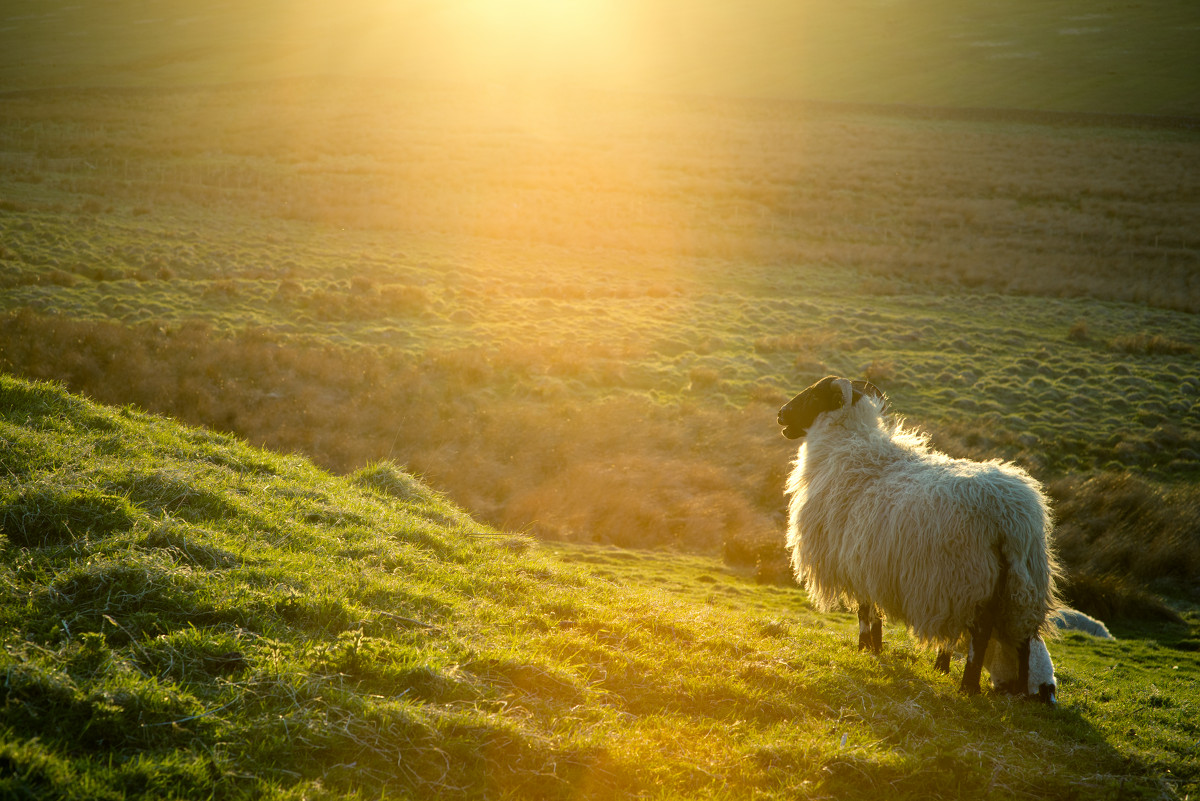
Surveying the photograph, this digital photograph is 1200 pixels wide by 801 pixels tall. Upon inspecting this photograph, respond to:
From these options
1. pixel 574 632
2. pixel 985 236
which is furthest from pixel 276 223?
pixel 985 236

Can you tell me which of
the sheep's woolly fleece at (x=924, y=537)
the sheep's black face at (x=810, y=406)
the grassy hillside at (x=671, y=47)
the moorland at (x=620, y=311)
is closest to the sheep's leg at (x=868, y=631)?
the sheep's woolly fleece at (x=924, y=537)

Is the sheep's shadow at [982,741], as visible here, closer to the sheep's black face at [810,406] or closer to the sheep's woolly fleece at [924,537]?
the sheep's woolly fleece at [924,537]

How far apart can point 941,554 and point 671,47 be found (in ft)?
487

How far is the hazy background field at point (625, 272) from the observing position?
18.2 meters

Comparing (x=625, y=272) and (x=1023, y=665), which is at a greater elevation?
(x=625, y=272)

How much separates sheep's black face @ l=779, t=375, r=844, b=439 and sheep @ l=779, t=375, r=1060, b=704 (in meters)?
0.83

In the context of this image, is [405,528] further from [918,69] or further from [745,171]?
[918,69]

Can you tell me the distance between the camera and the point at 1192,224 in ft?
169

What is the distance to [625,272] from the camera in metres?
40.2

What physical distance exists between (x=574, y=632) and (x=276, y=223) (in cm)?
4225

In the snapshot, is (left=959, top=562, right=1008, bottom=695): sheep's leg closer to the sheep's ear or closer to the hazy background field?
the sheep's ear

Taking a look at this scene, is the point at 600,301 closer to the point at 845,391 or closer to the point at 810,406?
the point at 810,406

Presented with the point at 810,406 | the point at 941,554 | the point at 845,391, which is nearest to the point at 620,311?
the point at 810,406

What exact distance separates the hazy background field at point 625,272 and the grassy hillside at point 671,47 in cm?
172
